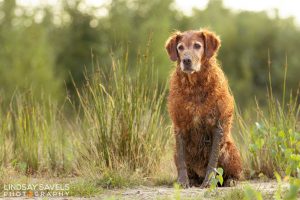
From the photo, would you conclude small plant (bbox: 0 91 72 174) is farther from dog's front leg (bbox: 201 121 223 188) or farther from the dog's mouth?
the dog's mouth

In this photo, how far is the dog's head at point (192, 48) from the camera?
27.9 feet

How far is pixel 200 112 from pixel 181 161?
0.68 m

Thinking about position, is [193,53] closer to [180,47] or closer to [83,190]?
[180,47]

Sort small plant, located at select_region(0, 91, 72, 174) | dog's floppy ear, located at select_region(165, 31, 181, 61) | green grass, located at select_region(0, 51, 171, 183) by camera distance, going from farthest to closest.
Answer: small plant, located at select_region(0, 91, 72, 174)
green grass, located at select_region(0, 51, 171, 183)
dog's floppy ear, located at select_region(165, 31, 181, 61)

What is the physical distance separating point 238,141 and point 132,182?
2660 millimetres

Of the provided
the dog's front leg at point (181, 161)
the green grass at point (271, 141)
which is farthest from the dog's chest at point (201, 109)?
the green grass at point (271, 141)

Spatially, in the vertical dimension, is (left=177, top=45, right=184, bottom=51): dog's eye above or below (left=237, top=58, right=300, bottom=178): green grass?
above

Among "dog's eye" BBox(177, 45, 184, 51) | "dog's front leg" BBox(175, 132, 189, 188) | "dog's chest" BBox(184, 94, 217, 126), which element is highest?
"dog's eye" BBox(177, 45, 184, 51)

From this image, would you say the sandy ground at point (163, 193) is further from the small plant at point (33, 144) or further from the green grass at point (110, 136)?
the small plant at point (33, 144)

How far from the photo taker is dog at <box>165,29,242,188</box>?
28.1 ft

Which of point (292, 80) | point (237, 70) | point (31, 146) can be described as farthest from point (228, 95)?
point (237, 70)

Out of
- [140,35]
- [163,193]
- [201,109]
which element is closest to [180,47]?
[201,109]

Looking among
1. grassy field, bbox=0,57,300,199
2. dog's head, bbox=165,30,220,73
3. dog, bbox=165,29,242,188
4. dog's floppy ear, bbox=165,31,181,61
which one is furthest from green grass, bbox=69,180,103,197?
dog's floppy ear, bbox=165,31,181,61

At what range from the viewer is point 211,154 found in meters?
8.59
